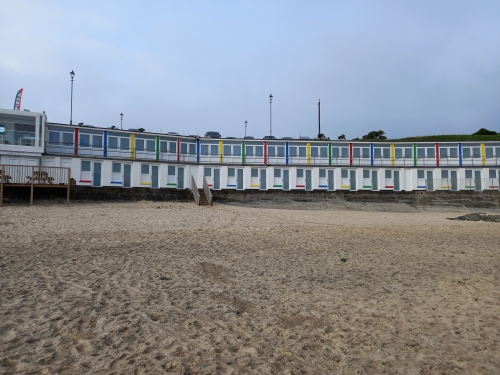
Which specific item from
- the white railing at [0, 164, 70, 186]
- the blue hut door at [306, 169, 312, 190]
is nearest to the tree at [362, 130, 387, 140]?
the blue hut door at [306, 169, 312, 190]

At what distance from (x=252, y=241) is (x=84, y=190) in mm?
16923

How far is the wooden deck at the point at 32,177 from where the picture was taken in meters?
21.2

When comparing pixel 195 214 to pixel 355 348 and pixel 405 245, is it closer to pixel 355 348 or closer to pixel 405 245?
pixel 405 245

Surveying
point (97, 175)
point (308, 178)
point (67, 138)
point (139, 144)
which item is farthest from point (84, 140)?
point (308, 178)

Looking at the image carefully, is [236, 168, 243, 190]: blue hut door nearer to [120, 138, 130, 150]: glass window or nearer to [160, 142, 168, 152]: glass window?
[160, 142, 168, 152]: glass window

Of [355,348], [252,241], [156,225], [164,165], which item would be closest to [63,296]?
[355,348]

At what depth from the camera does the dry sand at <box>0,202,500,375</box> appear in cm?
436

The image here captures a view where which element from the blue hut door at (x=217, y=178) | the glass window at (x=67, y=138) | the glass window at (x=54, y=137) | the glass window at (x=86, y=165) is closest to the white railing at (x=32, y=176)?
the glass window at (x=86, y=165)

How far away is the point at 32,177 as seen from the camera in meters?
21.5

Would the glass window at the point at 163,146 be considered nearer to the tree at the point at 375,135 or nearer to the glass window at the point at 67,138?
the glass window at the point at 67,138

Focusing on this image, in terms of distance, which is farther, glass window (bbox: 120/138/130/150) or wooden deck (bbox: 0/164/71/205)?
glass window (bbox: 120/138/130/150)

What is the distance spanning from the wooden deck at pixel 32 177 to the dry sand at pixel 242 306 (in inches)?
405

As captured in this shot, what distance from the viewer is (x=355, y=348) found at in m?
4.76

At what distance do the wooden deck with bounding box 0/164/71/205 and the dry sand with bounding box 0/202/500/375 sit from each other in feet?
33.8
